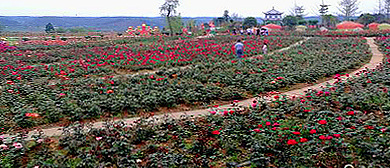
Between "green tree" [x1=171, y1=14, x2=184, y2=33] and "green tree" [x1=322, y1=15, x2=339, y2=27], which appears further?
"green tree" [x1=322, y1=15, x2=339, y2=27]

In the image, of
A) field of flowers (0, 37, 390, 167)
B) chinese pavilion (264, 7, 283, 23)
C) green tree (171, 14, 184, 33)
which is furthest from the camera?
→ chinese pavilion (264, 7, 283, 23)

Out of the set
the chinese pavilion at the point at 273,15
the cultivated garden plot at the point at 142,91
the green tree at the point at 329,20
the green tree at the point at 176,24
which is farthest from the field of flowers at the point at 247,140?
the chinese pavilion at the point at 273,15

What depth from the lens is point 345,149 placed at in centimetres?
372

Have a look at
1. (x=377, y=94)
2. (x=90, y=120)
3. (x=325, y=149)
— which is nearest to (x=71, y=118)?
(x=90, y=120)

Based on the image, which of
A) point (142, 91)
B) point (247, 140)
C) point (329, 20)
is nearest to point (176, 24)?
point (329, 20)

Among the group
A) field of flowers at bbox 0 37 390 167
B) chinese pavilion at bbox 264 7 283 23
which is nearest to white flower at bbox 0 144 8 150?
field of flowers at bbox 0 37 390 167

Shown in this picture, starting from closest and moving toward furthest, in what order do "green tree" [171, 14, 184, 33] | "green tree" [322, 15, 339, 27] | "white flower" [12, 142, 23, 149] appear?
"white flower" [12, 142, 23, 149] → "green tree" [171, 14, 184, 33] → "green tree" [322, 15, 339, 27]

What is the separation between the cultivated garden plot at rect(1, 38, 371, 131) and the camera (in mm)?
6102

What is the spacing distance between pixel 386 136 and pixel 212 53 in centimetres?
1056

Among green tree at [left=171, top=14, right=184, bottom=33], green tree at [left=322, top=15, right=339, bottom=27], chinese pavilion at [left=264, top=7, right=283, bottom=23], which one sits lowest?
green tree at [left=171, top=14, right=184, bottom=33]

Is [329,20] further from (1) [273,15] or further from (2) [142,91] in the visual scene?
(2) [142,91]

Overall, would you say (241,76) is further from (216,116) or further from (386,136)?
(386,136)

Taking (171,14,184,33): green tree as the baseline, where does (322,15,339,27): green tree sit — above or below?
above

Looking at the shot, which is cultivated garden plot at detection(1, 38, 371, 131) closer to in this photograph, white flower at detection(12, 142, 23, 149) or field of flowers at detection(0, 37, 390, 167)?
white flower at detection(12, 142, 23, 149)
